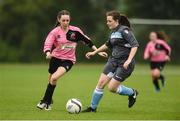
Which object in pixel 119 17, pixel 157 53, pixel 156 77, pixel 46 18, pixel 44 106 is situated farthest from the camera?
pixel 46 18

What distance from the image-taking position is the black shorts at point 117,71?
494 inches

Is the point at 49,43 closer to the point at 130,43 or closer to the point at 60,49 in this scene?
the point at 60,49

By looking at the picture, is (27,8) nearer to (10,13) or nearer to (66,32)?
(10,13)

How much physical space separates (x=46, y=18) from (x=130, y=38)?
97.9 ft

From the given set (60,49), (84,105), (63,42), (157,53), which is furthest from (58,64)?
(157,53)

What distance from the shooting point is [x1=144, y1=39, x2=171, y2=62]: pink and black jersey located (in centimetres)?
2189

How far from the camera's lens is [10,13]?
42.8 m

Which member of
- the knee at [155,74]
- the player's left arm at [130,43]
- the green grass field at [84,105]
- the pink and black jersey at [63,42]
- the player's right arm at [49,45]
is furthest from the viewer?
the knee at [155,74]

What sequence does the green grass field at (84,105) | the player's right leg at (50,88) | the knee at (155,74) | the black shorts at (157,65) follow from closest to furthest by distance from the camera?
the green grass field at (84,105), the player's right leg at (50,88), the knee at (155,74), the black shorts at (157,65)

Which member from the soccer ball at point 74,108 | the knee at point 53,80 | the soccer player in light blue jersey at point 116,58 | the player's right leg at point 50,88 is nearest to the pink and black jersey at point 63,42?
the player's right leg at point 50,88

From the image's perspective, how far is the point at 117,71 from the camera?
12594mm

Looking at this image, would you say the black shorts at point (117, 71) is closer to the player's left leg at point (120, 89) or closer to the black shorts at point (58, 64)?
the player's left leg at point (120, 89)

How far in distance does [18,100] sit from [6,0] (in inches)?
1137

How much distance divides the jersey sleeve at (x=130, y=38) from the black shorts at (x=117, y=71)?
17.5 inches
